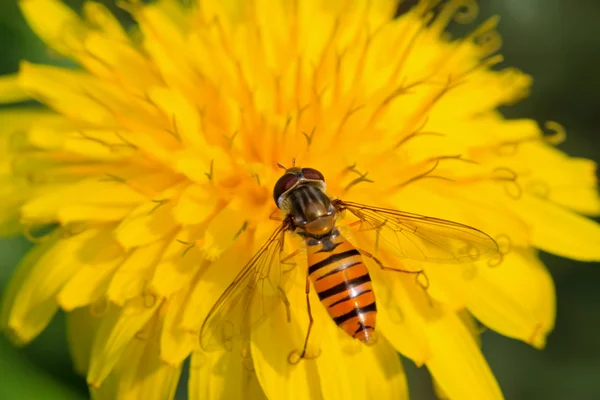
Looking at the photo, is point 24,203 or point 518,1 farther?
point 518,1

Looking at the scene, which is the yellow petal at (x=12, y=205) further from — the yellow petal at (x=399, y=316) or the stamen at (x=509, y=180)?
the stamen at (x=509, y=180)

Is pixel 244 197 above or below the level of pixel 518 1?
above

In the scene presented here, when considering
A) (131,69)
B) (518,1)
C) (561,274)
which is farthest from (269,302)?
(518,1)

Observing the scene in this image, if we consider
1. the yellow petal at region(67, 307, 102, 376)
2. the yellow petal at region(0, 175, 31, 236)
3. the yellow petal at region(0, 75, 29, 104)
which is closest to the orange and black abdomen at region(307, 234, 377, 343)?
the yellow petal at region(67, 307, 102, 376)

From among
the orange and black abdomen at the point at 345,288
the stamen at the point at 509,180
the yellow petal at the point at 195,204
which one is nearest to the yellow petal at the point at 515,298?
the stamen at the point at 509,180

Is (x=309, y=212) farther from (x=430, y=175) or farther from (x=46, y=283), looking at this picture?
(x=46, y=283)

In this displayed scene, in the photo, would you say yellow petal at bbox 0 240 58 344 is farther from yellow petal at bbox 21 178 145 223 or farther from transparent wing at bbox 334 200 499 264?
transparent wing at bbox 334 200 499 264

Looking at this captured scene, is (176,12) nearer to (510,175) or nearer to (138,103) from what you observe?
(138,103)
